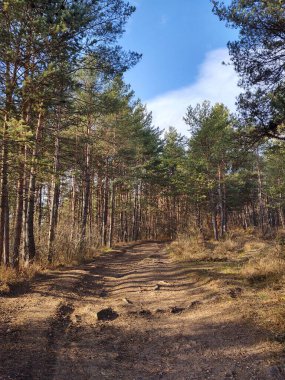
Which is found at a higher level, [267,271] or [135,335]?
[267,271]

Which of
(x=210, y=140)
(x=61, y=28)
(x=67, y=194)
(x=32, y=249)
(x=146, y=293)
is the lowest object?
(x=146, y=293)

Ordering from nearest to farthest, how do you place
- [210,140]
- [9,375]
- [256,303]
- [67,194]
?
[9,375], [256,303], [210,140], [67,194]

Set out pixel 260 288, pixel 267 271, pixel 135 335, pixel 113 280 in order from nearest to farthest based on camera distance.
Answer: pixel 135 335, pixel 260 288, pixel 267 271, pixel 113 280

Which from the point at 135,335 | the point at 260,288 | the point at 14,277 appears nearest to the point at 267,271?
the point at 260,288

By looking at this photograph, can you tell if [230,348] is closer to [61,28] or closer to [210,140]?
[61,28]

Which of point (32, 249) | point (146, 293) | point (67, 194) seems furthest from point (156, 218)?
point (146, 293)

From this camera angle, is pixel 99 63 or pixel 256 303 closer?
pixel 256 303

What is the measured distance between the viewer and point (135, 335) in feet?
18.0

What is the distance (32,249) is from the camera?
12078 millimetres

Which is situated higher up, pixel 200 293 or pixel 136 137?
pixel 136 137

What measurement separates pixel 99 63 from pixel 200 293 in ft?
24.6

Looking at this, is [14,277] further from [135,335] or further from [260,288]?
[260,288]

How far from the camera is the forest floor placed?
4.02m

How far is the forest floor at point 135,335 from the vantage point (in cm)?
402
